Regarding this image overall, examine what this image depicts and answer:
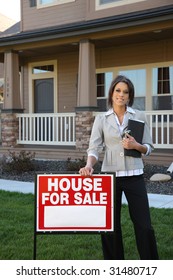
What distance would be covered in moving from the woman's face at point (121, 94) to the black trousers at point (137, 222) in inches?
26.0

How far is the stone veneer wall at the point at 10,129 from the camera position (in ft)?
41.4

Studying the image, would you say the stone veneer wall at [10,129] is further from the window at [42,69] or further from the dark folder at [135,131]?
the dark folder at [135,131]

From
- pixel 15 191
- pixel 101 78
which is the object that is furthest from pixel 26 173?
pixel 101 78

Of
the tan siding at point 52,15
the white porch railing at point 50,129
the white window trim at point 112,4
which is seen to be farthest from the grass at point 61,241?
the tan siding at point 52,15

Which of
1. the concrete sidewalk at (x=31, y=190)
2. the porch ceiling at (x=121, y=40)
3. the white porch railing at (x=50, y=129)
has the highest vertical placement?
the porch ceiling at (x=121, y=40)

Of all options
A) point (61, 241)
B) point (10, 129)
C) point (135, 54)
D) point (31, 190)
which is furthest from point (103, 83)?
point (61, 241)

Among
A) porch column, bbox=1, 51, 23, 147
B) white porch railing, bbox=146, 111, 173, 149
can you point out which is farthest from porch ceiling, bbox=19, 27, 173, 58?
white porch railing, bbox=146, 111, 173, 149

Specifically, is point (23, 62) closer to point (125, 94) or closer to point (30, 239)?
point (30, 239)

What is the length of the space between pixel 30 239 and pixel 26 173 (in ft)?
17.3

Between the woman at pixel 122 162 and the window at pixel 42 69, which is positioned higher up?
the window at pixel 42 69

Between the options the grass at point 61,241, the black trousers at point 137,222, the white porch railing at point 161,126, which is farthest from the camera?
the white porch railing at point 161,126

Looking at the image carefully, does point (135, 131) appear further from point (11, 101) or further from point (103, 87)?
point (103, 87)

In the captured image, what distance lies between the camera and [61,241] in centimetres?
454
